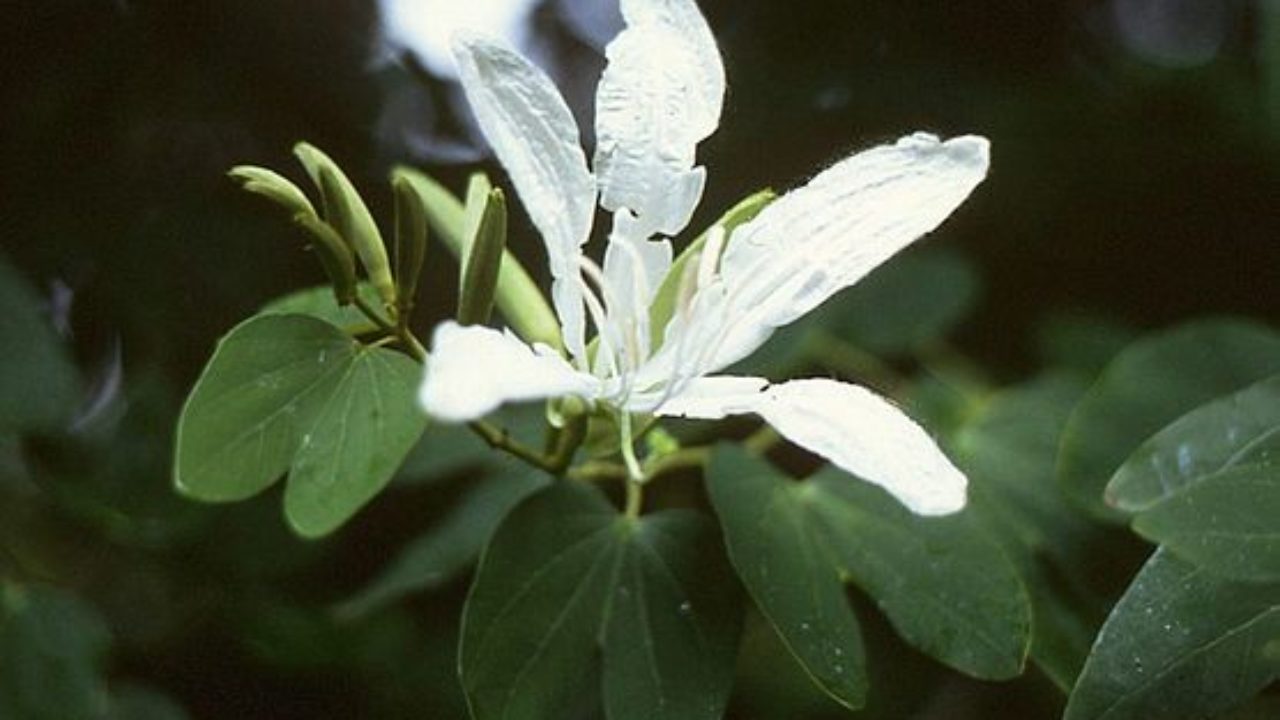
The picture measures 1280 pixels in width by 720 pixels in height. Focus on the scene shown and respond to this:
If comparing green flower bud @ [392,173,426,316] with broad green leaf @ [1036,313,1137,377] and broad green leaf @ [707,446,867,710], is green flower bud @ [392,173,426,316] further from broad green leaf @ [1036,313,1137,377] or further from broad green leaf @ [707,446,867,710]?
broad green leaf @ [1036,313,1137,377]

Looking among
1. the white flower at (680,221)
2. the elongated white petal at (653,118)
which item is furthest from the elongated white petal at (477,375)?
the elongated white petal at (653,118)

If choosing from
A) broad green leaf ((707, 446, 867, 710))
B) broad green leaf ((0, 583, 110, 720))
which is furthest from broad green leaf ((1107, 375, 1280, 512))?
broad green leaf ((0, 583, 110, 720))

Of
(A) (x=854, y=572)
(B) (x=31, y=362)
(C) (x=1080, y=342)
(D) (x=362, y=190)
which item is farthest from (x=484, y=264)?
(C) (x=1080, y=342)

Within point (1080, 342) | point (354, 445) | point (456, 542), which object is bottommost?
point (1080, 342)

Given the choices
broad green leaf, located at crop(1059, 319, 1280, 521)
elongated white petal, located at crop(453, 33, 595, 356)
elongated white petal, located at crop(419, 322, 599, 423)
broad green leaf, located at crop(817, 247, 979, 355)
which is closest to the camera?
elongated white petal, located at crop(419, 322, 599, 423)

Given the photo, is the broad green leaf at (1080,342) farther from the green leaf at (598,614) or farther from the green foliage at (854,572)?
the green leaf at (598,614)

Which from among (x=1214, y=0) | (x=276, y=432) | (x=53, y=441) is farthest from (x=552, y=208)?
(x=1214, y=0)

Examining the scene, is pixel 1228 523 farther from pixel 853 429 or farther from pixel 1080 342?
pixel 1080 342
